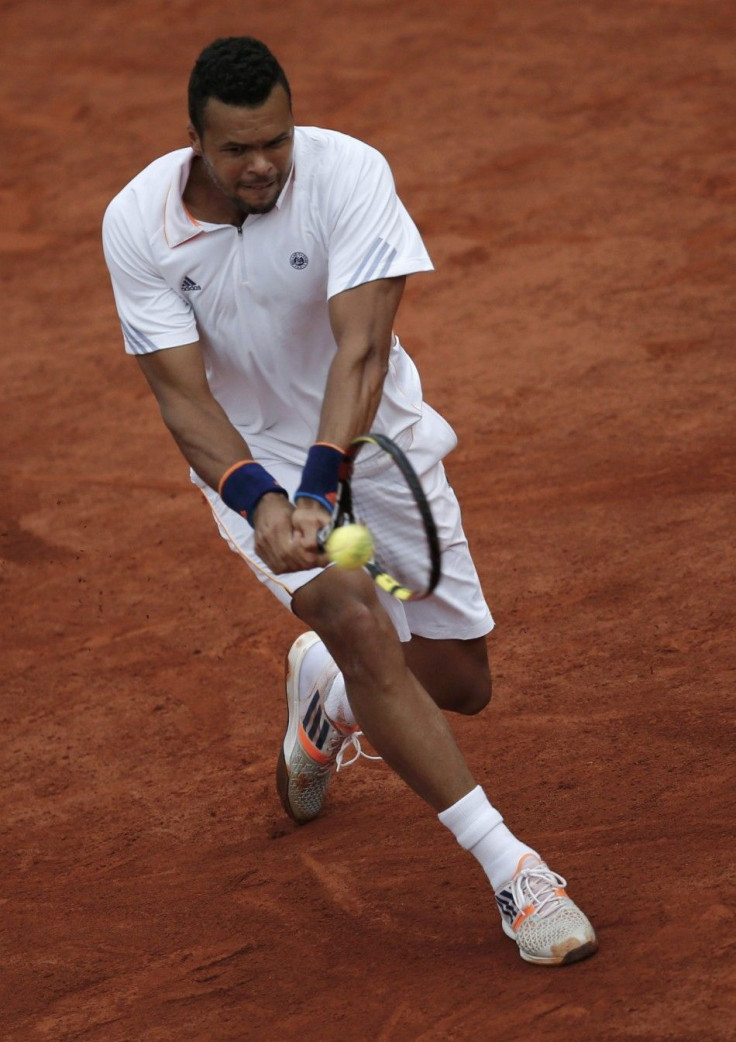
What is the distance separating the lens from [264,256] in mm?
3838

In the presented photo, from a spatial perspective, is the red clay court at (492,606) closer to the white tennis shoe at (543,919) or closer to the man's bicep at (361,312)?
the white tennis shoe at (543,919)

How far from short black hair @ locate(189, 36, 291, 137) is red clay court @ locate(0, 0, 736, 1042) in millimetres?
2154

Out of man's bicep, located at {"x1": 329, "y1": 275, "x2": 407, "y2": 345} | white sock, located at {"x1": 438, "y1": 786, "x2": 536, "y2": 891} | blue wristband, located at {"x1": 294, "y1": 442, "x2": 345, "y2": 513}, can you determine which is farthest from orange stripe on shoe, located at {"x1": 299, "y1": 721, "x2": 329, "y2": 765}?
man's bicep, located at {"x1": 329, "y1": 275, "x2": 407, "y2": 345}

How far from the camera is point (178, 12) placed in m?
12.7

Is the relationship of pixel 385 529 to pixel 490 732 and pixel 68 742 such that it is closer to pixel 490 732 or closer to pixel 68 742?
pixel 490 732

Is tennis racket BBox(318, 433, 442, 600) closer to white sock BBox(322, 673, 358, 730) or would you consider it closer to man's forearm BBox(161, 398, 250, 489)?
man's forearm BBox(161, 398, 250, 489)

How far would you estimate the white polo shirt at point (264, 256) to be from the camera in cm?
380

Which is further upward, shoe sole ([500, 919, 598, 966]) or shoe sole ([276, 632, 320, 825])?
shoe sole ([500, 919, 598, 966])

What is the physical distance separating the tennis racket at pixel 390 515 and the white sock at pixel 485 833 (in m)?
0.55

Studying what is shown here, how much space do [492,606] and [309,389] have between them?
1.69 metres

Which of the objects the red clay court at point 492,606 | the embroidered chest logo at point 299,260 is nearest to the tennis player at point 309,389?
the embroidered chest logo at point 299,260

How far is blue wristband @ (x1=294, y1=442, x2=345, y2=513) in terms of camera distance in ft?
11.4

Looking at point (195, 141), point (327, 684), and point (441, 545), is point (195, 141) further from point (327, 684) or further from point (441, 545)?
point (327, 684)

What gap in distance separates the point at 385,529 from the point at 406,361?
734 mm
